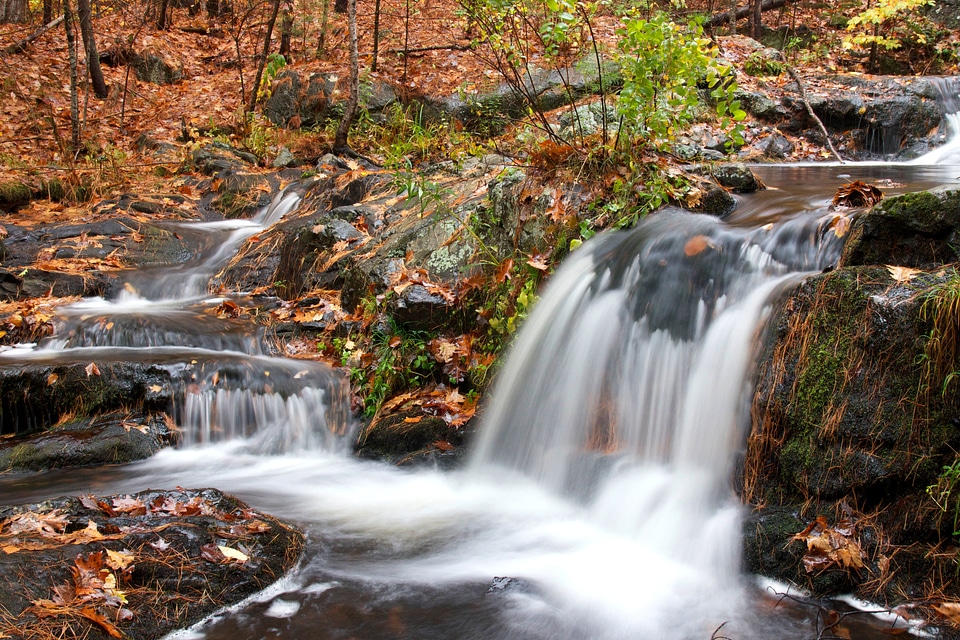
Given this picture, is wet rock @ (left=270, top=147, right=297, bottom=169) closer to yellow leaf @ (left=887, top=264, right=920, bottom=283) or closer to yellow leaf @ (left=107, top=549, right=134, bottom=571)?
yellow leaf @ (left=107, top=549, right=134, bottom=571)

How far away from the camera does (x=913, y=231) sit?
3.76 meters

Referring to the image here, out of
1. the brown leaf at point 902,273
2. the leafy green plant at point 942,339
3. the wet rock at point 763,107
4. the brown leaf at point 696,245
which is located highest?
the wet rock at point 763,107

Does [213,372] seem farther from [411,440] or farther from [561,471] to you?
[561,471]

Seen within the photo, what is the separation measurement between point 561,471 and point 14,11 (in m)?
20.9

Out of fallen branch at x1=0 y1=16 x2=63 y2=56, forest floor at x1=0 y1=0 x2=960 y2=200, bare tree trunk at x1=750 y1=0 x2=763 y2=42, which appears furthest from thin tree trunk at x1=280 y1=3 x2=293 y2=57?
bare tree trunk at x1=750 y1=0 x2=763 y2=42

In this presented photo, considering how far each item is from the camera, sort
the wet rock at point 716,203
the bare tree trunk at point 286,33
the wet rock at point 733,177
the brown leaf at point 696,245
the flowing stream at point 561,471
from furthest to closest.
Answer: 1. the bare tree trunk at point 286,33
2. the wet rock at point 733,177
3. the wet rock at point 716,203
4. the brown leaf at point 696,245
5. the flowing stream at point 561,471

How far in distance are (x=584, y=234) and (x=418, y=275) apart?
5.26 ft

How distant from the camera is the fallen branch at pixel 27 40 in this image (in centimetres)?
1577

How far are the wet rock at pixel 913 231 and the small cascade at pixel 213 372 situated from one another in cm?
404

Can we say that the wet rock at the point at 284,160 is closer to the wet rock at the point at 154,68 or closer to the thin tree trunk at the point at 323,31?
the thin tree trunk at the point at 323,31

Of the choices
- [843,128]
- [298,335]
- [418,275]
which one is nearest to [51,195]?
[298,335]

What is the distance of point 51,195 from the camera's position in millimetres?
11188

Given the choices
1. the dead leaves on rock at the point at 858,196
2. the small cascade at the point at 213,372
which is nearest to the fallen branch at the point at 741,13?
the dead leaves on rock at the point at 858,196

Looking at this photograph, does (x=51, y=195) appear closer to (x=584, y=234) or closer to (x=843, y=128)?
(x=584, y=234)
